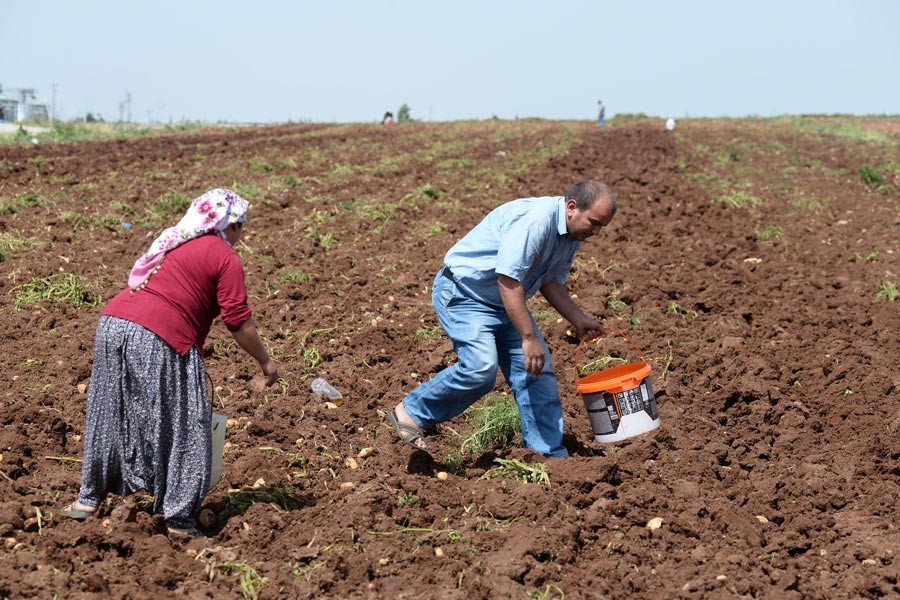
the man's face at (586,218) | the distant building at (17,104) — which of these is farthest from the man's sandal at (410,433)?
the distant building at (17,104)

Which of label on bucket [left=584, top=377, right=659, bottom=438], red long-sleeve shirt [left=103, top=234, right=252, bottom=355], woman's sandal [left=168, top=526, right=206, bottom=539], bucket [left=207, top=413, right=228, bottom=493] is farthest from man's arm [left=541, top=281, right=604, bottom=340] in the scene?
woman's sandal [left=168, top=526, right=206, bottom=539]

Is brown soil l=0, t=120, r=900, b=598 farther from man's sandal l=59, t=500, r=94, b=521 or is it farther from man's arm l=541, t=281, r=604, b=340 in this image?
man's arm l=541, t=281, r=604, b=340

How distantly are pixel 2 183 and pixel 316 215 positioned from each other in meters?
4.31

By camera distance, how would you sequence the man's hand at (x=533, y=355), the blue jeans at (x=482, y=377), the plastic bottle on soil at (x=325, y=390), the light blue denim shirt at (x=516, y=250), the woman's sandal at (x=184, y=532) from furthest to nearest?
the plastic bottle on soil at (x=325, y=390), the blue jeans at (x=482, y=377), the man's hand at (x=533, y=355), the light blue denim shirt at (x=516, y=250), the woman's sandal at (x=184, y=532)

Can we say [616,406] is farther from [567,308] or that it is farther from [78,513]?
[78,513]

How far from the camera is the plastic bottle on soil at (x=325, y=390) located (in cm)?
616

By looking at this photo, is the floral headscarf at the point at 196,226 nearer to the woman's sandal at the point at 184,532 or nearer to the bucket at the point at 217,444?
the bucket at the point at 217,444

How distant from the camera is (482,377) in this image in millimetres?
4648

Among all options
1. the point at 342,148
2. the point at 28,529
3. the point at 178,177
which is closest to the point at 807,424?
the point at 28,529

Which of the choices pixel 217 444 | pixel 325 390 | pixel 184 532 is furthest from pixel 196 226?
pixel 325 390

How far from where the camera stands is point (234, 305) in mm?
4047

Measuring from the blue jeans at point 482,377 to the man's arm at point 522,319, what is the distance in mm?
125

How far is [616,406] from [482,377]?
0.82 metres

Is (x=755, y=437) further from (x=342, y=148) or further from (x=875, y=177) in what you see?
(x=342, y=148)
